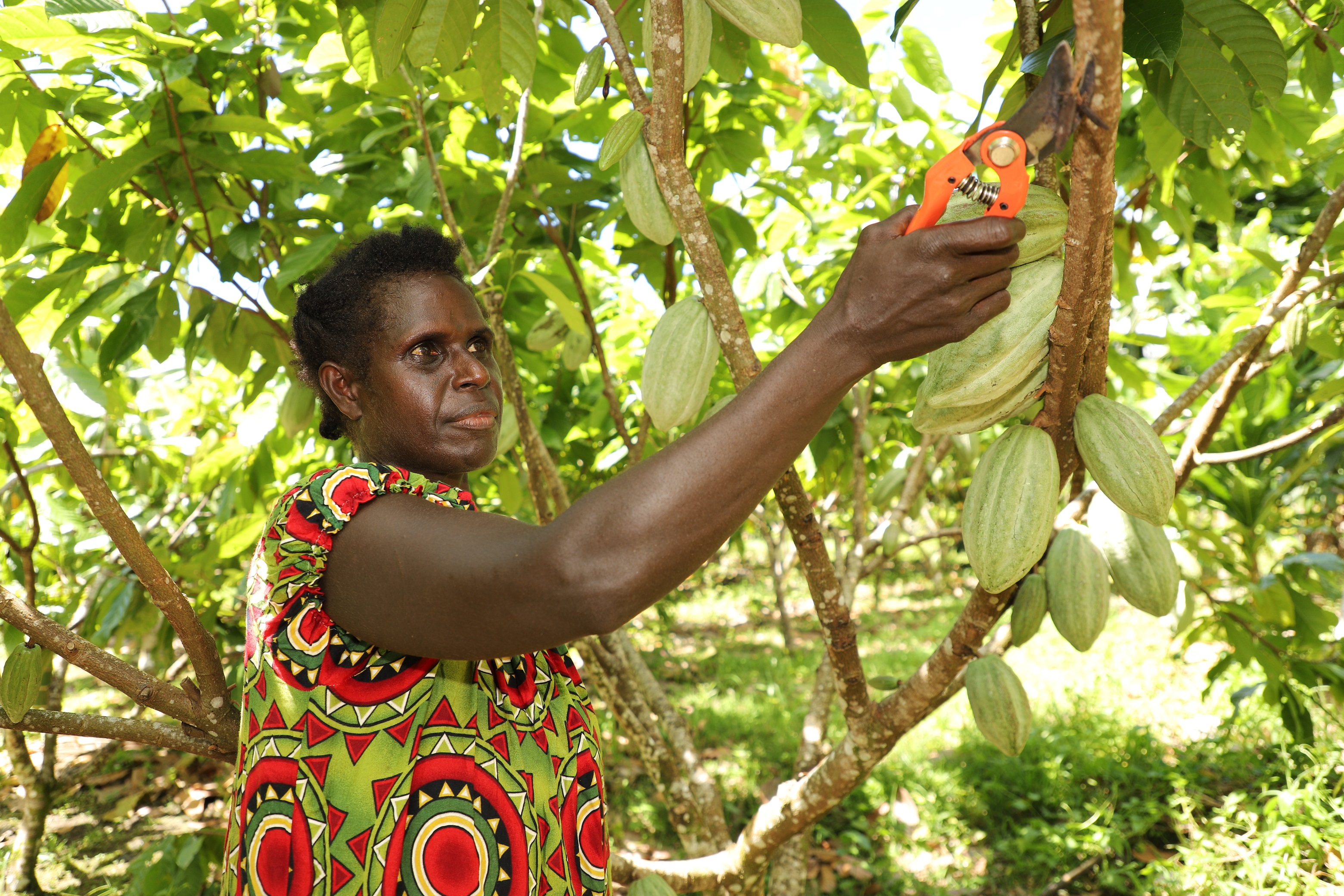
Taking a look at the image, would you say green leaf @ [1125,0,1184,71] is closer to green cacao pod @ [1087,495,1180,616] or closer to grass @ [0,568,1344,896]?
green cacao pod @ [1087,495,1180,616]

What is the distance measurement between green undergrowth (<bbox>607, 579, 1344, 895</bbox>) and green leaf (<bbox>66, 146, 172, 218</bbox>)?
222 centimetres

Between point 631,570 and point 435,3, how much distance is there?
867 mm

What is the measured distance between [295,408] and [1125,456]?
1647mm

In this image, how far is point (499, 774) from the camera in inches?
36.7

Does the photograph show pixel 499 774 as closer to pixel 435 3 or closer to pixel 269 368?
pixel 435 3

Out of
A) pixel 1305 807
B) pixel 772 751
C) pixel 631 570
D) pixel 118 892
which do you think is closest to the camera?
pixel 631 570

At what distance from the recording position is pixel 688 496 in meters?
0.65

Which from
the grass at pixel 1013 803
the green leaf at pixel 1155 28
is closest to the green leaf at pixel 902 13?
the green leaf at pixel 1155 28

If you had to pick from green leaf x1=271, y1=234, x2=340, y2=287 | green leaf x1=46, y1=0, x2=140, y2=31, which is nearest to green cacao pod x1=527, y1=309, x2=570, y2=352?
green leaf x1=271, y1=234, x2=340, y2=287

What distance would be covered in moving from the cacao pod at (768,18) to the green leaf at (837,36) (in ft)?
0.79

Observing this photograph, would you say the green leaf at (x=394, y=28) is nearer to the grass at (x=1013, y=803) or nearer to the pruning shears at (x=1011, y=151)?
the pruning shears at (x=1011, y=151)

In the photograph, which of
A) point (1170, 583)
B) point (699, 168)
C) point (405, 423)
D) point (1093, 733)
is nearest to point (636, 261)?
point (699, 168)

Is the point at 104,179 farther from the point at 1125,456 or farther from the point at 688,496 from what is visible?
the point at 1125,456

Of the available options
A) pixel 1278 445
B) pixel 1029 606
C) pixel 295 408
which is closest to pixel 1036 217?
pixel 1029 606
